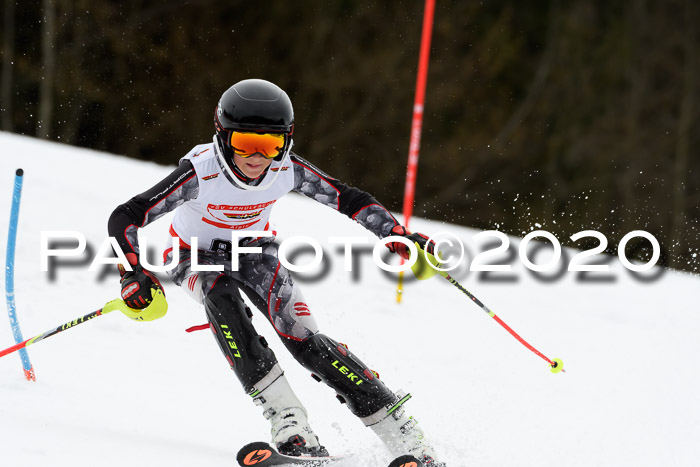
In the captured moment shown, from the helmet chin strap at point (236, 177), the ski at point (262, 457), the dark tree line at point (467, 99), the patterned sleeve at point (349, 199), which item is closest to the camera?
the ski at point (262, 457)

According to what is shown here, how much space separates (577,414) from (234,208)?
7.76 feet

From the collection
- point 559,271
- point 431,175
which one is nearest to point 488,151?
point 431,175

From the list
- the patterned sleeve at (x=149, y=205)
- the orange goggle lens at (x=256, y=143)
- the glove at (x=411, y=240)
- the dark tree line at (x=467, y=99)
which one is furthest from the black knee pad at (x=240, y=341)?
the dark tree line at (x=467, y=99)

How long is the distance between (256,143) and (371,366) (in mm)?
2194

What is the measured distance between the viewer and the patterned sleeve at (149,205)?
2.98 metres

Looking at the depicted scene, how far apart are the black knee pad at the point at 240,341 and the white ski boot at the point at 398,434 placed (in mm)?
A: 462

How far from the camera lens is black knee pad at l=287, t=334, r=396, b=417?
309cm

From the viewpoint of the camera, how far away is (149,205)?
304cm

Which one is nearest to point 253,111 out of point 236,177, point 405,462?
point 236,177

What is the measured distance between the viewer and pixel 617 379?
5.09 m

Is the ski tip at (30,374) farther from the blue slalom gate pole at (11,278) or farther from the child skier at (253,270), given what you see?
the child skier at (253,270)

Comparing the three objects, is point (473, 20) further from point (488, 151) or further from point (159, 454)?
point (159, 454)

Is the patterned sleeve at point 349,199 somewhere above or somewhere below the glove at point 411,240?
above

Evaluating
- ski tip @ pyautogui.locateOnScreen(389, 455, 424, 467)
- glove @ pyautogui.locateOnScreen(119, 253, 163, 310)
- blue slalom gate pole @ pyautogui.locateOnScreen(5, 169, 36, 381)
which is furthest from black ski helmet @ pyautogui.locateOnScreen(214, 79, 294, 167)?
ski tip @ pyautogui.locateOnScreen(389, 455, 424, 467)
